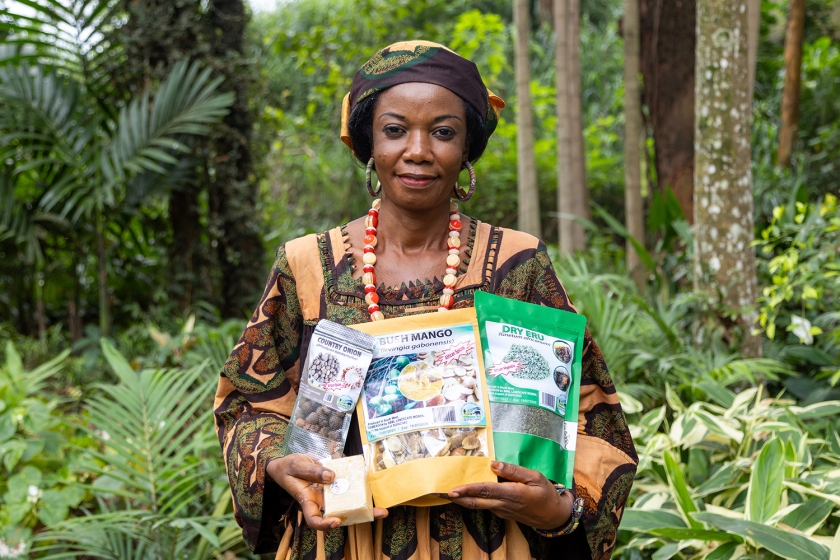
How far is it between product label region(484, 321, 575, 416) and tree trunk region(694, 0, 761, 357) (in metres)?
2.20

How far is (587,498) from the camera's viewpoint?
4.67 ft

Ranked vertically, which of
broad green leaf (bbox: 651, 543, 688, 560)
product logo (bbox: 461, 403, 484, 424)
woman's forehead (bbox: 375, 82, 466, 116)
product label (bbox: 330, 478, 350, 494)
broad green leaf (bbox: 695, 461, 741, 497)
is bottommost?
broad green leaf (bbox: 651, 543, 688, 560)

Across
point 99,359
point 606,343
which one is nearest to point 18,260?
point 99,359

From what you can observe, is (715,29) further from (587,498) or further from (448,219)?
(587,498)

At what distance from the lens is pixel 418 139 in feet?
4.70

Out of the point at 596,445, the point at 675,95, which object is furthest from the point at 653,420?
the point at 675,95

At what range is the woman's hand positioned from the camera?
1260 mm

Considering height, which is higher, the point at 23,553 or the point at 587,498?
the point at 587,498

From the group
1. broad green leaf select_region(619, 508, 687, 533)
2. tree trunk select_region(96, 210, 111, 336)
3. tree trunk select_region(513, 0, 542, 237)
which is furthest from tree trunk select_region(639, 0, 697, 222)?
tree trunk select_region(96, 210, 111, 336)

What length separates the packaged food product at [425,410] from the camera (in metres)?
1.31

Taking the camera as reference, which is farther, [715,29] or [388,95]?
[715,29]

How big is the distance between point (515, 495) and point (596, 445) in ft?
0.92

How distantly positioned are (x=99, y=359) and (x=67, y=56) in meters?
2.46

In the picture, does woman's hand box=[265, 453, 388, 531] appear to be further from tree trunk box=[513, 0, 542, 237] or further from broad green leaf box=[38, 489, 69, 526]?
tree trunk box=[513, 0, 542, 237]
